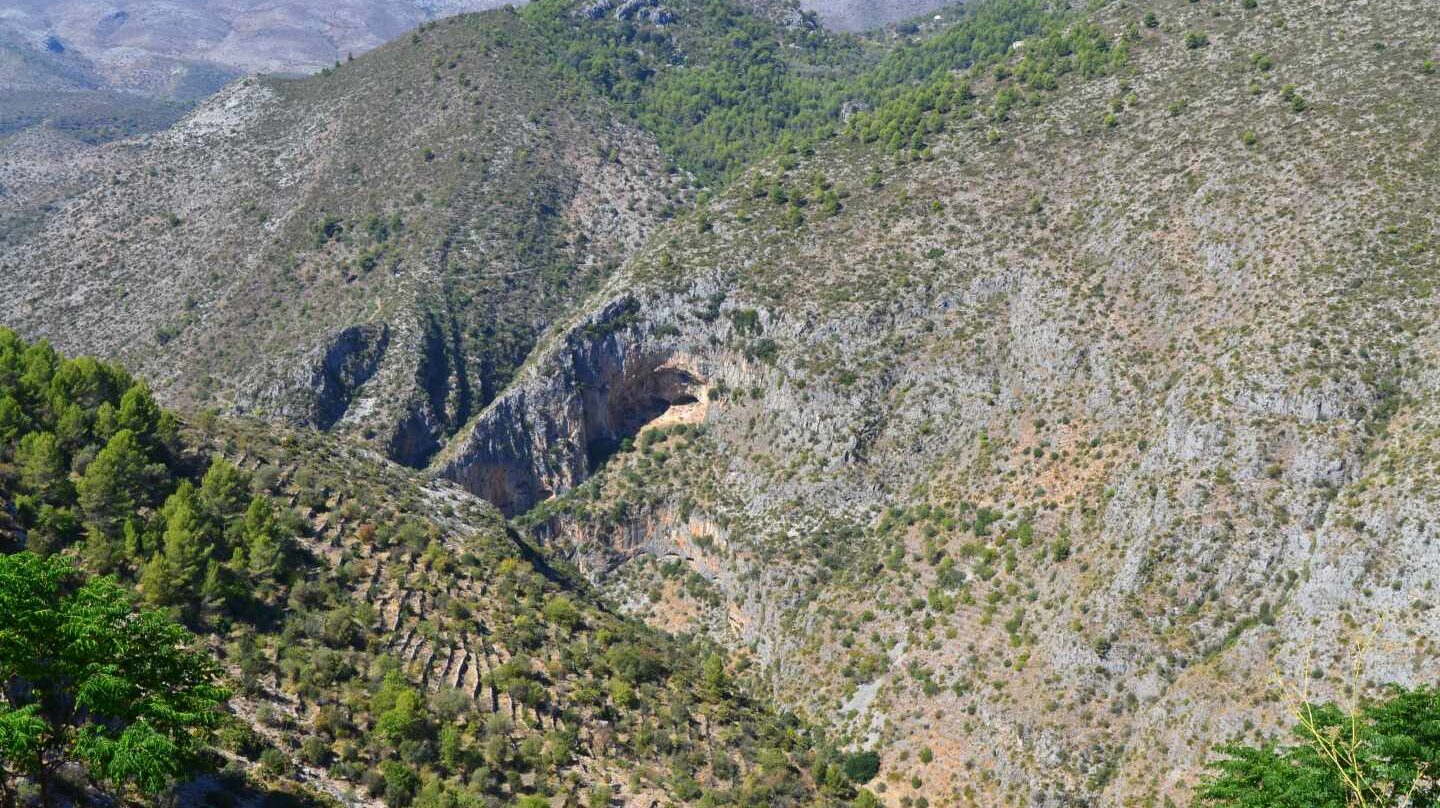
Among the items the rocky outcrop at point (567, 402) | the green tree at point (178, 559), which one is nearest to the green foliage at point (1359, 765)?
the green tree at point (178, 559)

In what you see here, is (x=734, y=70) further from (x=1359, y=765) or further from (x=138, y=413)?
(x=1359, y=765)

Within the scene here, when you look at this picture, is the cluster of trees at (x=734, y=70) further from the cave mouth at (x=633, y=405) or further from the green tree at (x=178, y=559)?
the green tree at (x=178, y=559)

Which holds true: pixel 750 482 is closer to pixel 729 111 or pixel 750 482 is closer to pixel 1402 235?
pixel 1402 235

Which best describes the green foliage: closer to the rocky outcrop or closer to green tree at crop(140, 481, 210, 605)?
green tree at crop(140, 481, 210, 605)

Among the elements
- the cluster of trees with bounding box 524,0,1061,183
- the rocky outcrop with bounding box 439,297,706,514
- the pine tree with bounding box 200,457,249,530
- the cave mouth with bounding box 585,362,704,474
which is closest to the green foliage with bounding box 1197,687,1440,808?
the pine tree with bounding box 200,457,249,530

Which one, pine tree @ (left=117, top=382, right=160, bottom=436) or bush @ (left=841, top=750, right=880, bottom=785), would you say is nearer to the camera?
pine tree @ (left=117, top=382, right=160, bottom=436)

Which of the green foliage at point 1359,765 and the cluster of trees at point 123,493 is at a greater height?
the green foliage at point 1359,765

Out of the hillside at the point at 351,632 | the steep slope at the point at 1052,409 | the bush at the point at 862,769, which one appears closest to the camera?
the hillside at the point at 351,632

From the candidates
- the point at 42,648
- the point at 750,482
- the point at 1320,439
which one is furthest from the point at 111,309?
the point at 1320,439
